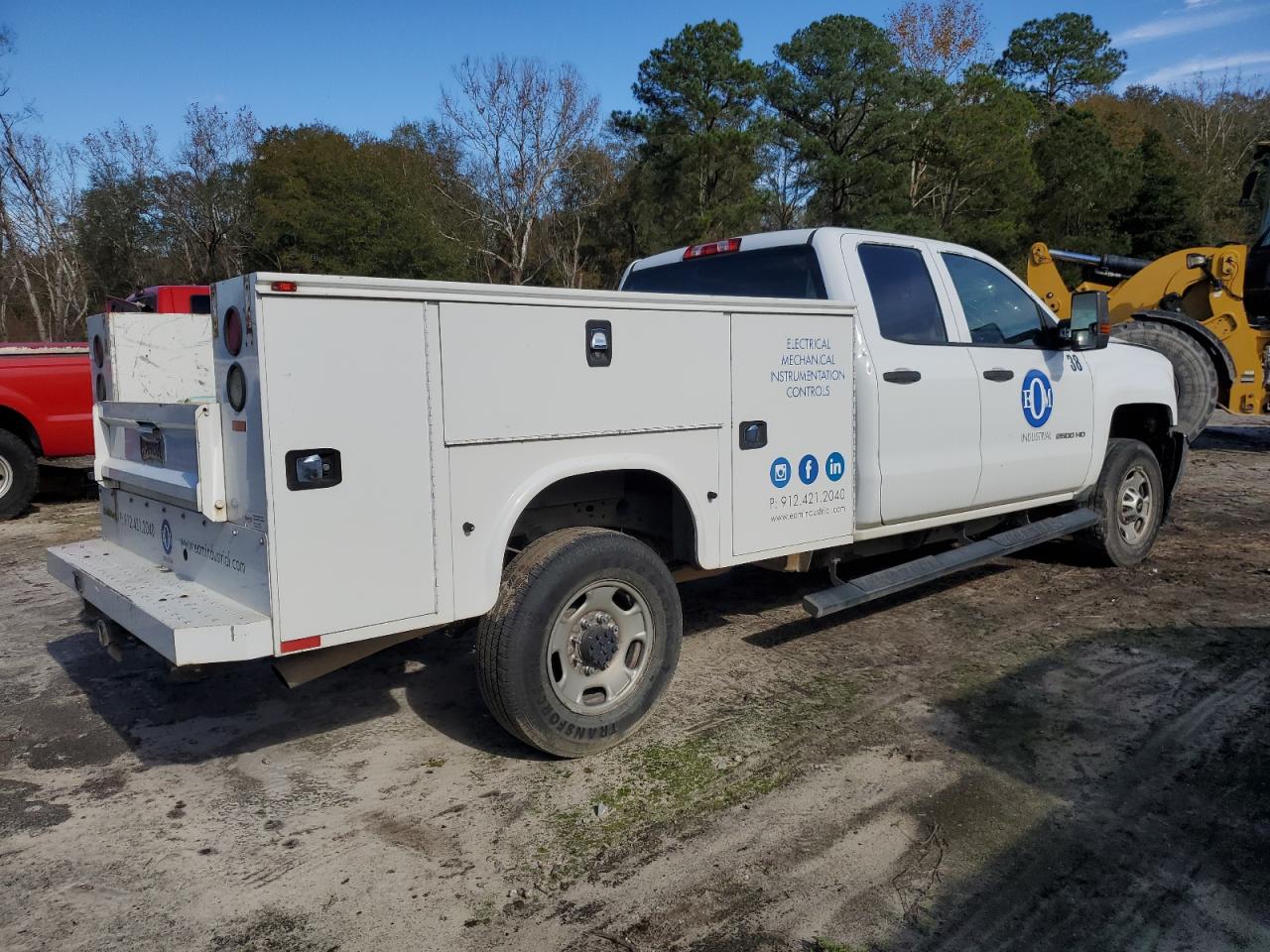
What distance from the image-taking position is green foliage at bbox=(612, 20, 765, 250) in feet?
103

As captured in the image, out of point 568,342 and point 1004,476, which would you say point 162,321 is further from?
point 1004,476

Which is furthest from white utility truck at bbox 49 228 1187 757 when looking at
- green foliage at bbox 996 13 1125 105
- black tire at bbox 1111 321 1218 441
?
green foliage at bbox 996 13 1125 105

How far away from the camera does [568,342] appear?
3.59 m

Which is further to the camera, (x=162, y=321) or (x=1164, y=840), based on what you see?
(x=162, y=321)

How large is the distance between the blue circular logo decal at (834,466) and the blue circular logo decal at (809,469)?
7 centimetres

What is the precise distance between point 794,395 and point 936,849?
82.0 inches

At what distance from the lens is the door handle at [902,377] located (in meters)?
4.81

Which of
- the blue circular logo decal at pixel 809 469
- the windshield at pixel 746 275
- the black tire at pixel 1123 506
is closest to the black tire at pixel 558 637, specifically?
the blue circular logo decal at pixel 809 469

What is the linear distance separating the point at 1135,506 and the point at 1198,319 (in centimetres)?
736

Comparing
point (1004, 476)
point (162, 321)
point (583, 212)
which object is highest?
point (583, 212)

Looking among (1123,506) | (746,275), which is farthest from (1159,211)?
(746,275)

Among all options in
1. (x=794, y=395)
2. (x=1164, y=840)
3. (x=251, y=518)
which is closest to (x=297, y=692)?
(x=251, y=518)

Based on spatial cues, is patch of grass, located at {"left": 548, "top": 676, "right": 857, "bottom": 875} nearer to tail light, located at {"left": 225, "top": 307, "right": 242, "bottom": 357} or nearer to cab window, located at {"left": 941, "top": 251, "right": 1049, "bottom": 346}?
tail light, located at {"left": 225, "top": 307, "right": 242, "bottom": 357}

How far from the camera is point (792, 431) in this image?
4.45 meters
